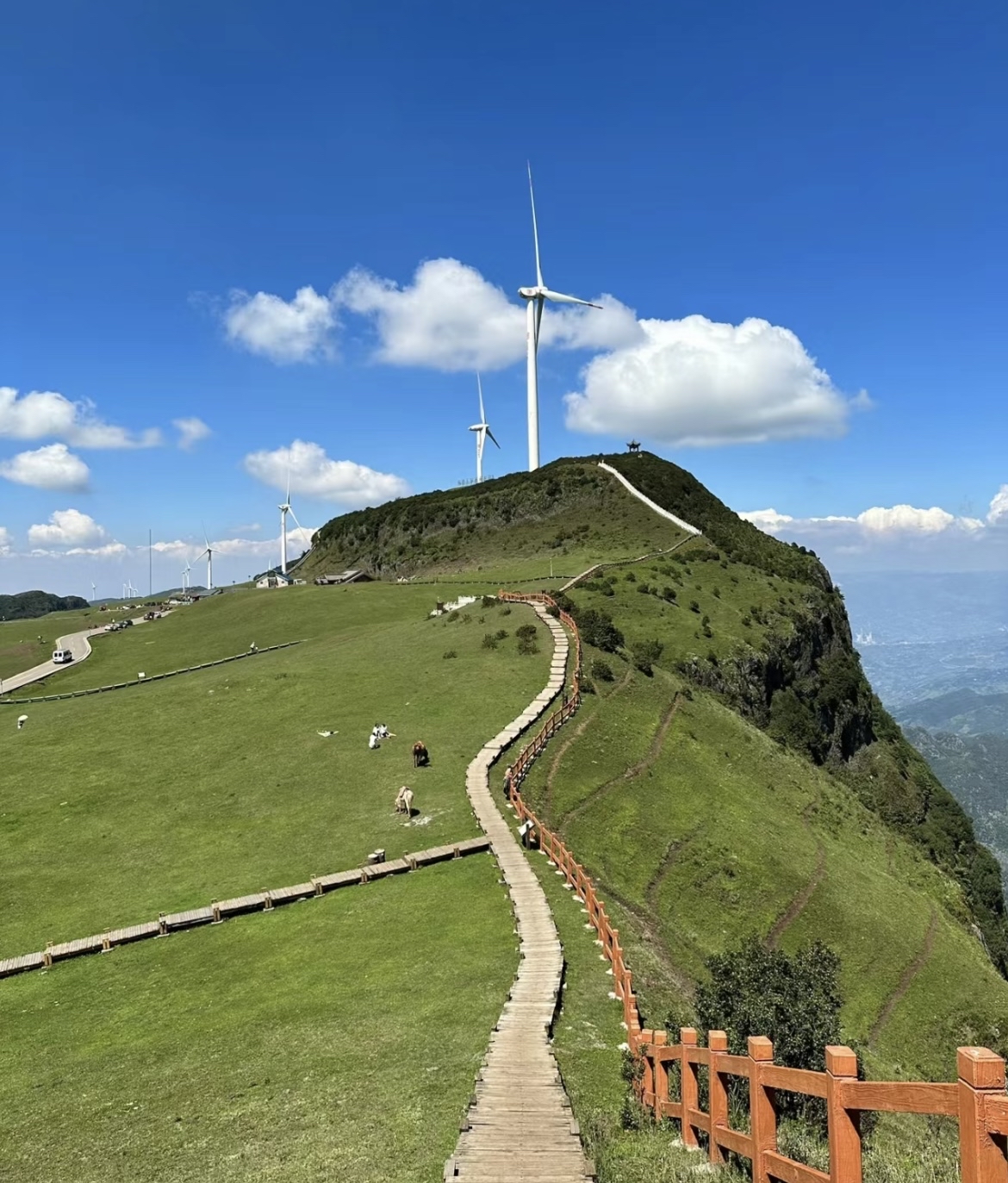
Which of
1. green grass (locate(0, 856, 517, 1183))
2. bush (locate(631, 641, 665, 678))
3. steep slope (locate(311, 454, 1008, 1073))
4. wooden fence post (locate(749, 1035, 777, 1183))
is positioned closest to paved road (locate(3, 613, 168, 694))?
steep slope (locate(311, 454, 1008, 1073))

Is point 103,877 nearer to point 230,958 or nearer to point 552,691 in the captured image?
point 230,958

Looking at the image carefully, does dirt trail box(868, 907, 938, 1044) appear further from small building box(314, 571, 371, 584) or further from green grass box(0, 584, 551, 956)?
small building box(314, 571, 371, 584)

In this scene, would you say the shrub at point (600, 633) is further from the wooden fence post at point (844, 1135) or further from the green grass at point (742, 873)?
the wooden fence post at point (844, 1135)

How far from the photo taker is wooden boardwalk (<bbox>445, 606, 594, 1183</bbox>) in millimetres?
12891

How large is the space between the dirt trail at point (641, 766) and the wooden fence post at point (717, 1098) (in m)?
30.2

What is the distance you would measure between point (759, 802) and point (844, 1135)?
48279 millimetres

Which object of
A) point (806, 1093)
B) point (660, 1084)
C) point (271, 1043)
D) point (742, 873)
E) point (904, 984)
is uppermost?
point (806, 1093)

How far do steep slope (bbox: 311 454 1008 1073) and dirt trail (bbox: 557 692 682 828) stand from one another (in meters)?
0.16

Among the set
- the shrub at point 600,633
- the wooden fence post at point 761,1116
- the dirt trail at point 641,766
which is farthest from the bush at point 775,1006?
the shrub at point 600,633

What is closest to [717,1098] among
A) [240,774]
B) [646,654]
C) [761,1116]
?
[761,1116]

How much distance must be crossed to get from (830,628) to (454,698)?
79.5 m

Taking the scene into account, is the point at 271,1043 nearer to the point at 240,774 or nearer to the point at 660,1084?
the point at 660,1084

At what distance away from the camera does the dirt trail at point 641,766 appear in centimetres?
4419

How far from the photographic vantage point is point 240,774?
48.2 metres
